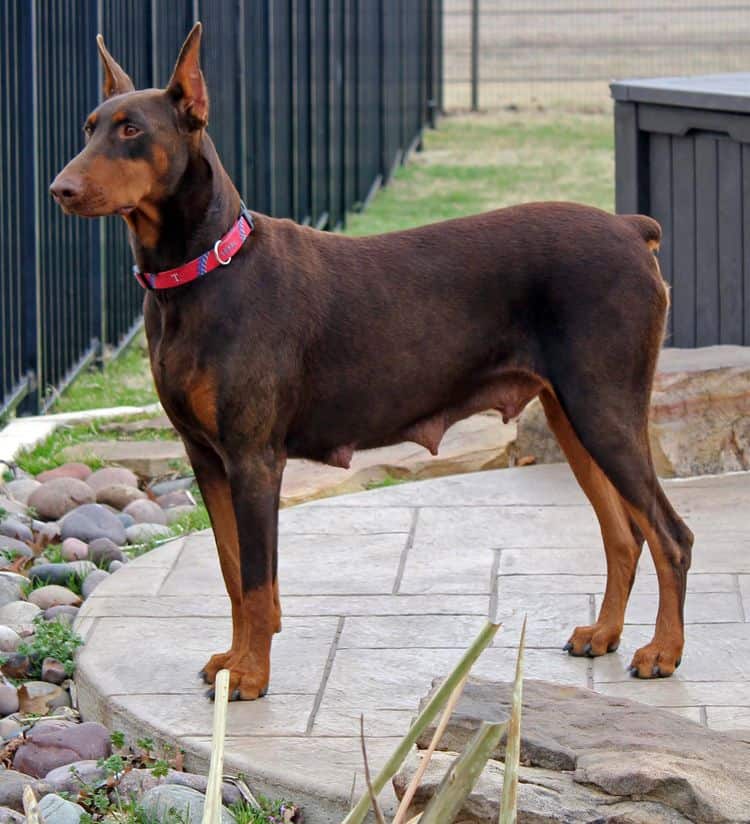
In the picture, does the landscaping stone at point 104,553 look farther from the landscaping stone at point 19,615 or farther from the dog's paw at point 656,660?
the dog's paw at point 656,660

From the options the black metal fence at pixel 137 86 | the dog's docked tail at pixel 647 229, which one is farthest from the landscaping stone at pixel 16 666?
the black metal fence at pixel 137 86

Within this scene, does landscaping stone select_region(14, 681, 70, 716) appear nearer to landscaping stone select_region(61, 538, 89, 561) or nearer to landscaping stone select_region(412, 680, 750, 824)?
landscaping stone select_region(61, 538, 89, 561)

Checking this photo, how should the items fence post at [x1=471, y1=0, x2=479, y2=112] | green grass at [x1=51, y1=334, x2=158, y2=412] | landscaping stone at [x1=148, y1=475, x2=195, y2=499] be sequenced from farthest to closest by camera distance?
fence post at [x1=471, y1=0, x2=479, y2=112], green grass at [x1=51, y1=334, x2=158, y2=412], landscaping stone at [x1=148, y1=475, x2=195, y2=499]

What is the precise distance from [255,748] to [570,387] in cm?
137

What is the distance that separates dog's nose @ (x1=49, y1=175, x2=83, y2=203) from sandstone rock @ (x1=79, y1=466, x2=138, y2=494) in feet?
9.74

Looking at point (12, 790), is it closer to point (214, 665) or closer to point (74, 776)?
point (74, 776)

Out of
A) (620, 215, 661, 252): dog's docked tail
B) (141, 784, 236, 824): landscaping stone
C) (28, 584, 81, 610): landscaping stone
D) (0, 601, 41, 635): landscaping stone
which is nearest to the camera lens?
(141, 784, 236, 824): landscaping stone

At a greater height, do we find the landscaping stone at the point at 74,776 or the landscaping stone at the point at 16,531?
the landscaping stone at the point at 16,531

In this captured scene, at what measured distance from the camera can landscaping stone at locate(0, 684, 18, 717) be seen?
4.47 meters

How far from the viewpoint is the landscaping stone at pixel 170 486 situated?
6.84 metres

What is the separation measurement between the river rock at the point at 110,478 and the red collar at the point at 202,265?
2657mm

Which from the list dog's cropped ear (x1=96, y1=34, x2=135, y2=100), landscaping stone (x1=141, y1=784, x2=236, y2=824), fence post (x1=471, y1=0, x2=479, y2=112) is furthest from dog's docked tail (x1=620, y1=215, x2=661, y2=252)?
fence post (x1=471, y1=0, x2=479, y2=112)

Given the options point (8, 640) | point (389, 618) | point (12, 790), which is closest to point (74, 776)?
point (12, 790)

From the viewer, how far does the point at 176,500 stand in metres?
6.65
